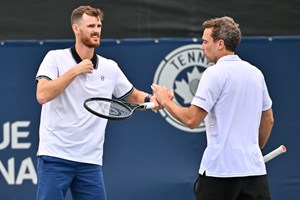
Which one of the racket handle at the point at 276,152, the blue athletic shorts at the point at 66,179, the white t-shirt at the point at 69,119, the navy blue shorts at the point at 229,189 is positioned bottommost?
the blue athletic shorts at the point at 66,179

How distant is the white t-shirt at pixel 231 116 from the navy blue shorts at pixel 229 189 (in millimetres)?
34

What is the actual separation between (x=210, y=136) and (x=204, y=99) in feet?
0.75

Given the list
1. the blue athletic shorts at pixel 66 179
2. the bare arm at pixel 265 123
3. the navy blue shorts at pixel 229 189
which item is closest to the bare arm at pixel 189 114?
the navy blue shorts at pixel 229 189

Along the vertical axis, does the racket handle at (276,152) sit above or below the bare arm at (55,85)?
below

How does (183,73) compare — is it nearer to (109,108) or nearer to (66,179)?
(109,108)

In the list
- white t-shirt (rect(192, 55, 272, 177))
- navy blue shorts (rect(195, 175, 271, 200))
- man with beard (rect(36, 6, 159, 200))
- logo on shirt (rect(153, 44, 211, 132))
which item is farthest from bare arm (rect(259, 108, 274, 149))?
logo on shirt (rect(153, 44, 211, 132))

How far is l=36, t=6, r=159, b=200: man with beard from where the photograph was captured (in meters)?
5.03

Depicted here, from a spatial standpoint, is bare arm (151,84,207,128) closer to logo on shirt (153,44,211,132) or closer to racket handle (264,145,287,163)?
racket handle (264,145,287,163)

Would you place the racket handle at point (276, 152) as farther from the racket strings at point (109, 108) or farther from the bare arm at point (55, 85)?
the bare arm at point (55, 85)

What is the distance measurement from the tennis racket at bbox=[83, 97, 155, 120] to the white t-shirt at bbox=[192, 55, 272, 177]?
52cm

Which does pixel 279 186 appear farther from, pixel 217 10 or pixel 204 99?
pixel 204 99

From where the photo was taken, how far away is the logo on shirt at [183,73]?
6387 mm

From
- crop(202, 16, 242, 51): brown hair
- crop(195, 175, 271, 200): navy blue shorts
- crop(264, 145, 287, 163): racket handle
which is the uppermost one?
crop(202, 16, 242, 51): brown hair

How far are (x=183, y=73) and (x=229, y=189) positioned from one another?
77.6 inches
